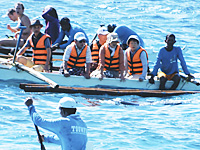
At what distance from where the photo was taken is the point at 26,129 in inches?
395

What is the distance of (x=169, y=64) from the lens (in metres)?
13.0

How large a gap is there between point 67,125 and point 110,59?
6.31 m

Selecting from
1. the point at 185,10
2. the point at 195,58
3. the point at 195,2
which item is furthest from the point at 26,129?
the point at 195,2

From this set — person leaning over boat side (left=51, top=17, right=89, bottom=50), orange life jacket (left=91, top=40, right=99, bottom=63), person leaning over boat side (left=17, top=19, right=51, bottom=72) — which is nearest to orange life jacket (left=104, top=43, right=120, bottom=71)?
orange life jacket (left=91, top=40, right=99, bottom=63)

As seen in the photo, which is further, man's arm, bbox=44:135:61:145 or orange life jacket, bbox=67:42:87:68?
orange life jacket, bbox=67:42:87:68

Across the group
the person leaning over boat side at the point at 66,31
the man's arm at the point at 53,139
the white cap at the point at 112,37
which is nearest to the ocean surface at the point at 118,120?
the white cap at the point at 112,37

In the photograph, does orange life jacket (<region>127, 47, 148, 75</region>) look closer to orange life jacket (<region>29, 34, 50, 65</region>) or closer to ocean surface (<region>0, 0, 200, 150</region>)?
ocean surface (<region>0, 0, 200, 150</region>)

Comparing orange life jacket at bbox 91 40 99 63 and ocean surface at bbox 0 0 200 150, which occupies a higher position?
orange life jacket at bbox 91 40 99 63

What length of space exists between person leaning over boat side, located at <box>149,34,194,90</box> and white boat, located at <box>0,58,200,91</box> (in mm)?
187

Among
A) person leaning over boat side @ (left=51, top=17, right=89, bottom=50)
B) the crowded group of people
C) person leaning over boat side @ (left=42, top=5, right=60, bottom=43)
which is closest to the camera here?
the crowded group of people

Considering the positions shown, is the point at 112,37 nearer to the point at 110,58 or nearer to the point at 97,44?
the point at 110,58

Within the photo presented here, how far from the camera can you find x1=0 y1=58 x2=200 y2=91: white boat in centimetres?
1298

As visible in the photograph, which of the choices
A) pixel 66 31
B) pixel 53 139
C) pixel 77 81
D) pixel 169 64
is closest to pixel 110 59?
pixel 77 81

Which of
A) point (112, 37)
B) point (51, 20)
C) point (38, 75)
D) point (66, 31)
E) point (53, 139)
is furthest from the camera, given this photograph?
point (51, 20)
